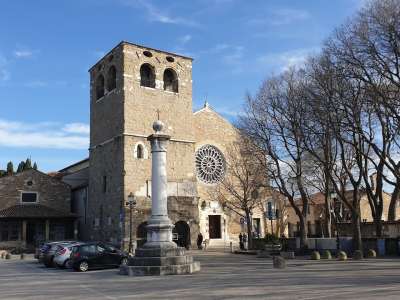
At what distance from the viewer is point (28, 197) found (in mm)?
43844

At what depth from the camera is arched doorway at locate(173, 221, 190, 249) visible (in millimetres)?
40812

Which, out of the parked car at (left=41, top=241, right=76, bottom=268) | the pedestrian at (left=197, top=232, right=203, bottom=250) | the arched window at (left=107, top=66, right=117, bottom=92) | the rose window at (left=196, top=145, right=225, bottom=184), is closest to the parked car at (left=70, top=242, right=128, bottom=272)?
the parked car at (left=41, top=241, right=76, bottom=268)

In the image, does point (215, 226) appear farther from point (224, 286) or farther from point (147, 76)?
point (224, 286)

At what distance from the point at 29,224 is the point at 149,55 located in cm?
1869

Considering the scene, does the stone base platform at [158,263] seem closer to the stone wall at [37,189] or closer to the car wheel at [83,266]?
the car wheel at [83,266]

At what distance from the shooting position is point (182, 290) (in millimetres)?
13344

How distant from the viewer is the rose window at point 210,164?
1775 inches

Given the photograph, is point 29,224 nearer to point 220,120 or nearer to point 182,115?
point 182,115

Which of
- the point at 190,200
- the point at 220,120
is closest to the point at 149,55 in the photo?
the point at 220,120

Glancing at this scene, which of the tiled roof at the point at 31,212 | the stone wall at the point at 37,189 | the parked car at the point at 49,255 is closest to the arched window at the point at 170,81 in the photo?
the stone wall at the point at 37,189

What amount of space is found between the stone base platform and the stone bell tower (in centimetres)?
1862

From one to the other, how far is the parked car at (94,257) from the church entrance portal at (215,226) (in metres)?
22.1

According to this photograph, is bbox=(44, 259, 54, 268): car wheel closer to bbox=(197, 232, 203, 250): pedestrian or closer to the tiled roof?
the tiled roof

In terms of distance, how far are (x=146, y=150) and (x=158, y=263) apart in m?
22.5
